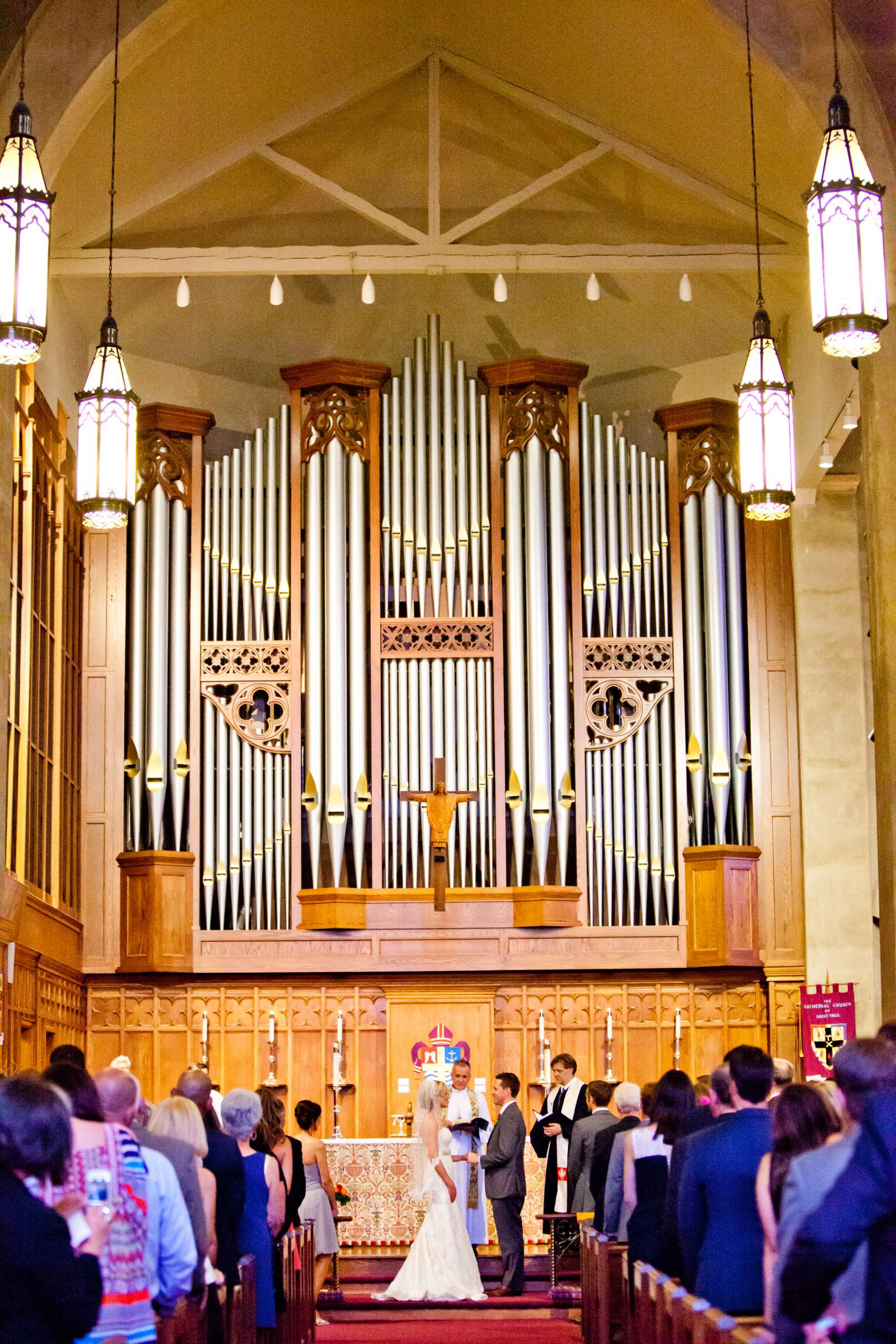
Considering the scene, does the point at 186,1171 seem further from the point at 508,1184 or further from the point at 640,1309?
the point at 508,1184

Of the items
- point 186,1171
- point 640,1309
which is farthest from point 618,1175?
point 186,1171

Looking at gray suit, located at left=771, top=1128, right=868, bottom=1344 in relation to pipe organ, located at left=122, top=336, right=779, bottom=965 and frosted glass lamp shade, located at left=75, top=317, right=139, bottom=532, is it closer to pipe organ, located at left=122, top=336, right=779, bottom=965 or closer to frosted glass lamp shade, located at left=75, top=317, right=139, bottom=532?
frosted glass lamp shade, located at left=75, top=317, right=139, bottom=532

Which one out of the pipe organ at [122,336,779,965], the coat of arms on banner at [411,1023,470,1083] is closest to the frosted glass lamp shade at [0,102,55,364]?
the pipe organ at [122,336,779,965]

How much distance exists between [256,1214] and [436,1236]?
4.00 metres

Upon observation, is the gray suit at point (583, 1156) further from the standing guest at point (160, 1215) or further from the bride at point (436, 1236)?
the standing guest at point (160, 1215)

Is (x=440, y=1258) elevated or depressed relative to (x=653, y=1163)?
depressed

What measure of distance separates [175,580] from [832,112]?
8315 millimetres

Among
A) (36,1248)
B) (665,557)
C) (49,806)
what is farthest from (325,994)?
(36,1248)

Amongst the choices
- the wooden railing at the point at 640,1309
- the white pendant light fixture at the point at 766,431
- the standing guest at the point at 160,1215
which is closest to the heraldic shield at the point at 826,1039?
the wooden railing at the point at 640,1309

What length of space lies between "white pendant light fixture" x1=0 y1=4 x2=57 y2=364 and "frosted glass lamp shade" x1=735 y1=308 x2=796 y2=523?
3.82 metres

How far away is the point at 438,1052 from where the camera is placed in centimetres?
1462

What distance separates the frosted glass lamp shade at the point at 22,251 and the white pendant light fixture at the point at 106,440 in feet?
4.69

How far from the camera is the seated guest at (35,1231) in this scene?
156 inches

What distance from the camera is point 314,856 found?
48.8 ft
